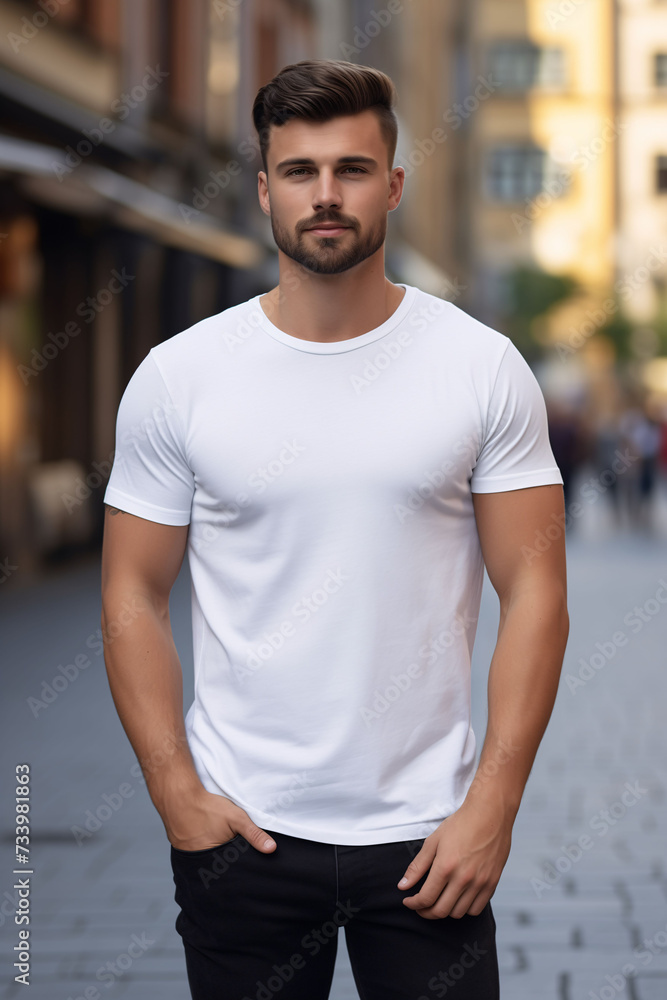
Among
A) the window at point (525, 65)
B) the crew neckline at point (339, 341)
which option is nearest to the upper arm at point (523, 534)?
the crew neckline at point (339, 341)

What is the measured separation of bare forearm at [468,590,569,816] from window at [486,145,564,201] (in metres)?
60.9

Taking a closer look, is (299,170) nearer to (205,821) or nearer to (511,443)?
(511,443)

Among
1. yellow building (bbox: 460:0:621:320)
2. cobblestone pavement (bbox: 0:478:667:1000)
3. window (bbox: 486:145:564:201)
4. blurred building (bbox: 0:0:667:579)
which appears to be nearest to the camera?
cobblestone pavement (bbox: 0:478:667:1000)

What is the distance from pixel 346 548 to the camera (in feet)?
7.11

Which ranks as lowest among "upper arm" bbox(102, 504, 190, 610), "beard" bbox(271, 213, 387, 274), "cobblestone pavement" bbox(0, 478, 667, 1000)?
"cobblestone pavement" bbox(0, 478, 667, 1000)

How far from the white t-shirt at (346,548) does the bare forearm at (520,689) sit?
71 millimetres

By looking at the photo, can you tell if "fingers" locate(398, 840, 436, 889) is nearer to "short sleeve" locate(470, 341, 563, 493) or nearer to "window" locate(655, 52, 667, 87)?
"short sleeve" locate(470, 341, 563, 493)

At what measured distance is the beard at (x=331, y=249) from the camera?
7.17 ft

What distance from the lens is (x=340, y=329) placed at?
7.38ft

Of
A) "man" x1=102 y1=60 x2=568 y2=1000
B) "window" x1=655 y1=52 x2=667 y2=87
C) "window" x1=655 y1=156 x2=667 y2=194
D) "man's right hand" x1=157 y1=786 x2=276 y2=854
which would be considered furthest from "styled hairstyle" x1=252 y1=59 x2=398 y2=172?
"window" x1=655 y1=52 x2=667 y2=87

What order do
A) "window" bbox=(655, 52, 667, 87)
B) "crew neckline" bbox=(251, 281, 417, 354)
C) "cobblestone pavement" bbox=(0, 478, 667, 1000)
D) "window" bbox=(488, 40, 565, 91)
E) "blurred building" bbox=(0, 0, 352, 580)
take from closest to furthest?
"crew neckline" bbox=(251, 281, 417, 354), "cobblestone pavement" bbox=(0, 478, 667, 1000), "blurred building" bbox=(0, 0, 352, 580), "window" bbox=(488, 40, 565, 91), "window" bbox=(655, 52, 667, 87)

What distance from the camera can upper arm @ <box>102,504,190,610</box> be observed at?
2.29m

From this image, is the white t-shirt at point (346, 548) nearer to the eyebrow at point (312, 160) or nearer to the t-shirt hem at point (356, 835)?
the t-shirt hem at point (356, 835)

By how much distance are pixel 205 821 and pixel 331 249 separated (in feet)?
2.71
